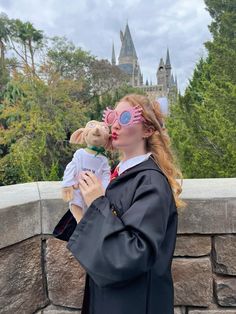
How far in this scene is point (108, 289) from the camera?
4.17 ft

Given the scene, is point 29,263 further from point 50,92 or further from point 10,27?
point 10,27

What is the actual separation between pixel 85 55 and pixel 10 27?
7149 mm

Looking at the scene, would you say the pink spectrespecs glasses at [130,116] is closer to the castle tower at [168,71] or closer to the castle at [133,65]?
the castle tower at [168,71]

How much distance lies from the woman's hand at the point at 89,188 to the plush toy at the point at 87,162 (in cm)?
10

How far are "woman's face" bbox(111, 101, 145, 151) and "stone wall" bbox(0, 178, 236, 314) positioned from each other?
55 cm

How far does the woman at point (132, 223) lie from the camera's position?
1.11 metres

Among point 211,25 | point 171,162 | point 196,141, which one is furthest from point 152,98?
point 211,25

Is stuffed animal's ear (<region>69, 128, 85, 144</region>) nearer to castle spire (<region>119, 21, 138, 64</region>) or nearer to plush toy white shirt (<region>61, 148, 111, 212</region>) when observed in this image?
plush toy white shirt (<region>61, 148, 111, 212</region>)

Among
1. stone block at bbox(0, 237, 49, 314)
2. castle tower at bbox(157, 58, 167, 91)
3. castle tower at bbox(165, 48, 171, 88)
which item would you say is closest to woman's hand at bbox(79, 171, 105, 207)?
stone block at bbox(0, 237, 49, 314)

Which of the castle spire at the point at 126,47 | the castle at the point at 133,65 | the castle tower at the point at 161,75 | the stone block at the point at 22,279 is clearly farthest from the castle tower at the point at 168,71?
the stone block at the point at 22,279

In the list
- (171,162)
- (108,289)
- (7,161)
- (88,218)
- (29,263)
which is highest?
(171,162)

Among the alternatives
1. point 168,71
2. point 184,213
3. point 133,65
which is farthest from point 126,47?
point 184,213

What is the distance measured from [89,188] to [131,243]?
0.29m

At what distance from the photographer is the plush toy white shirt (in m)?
1.46
